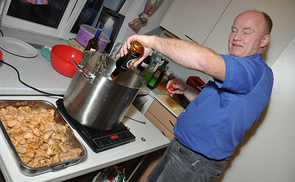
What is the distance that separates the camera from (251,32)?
100cm

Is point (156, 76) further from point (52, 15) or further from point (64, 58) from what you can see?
point (52, 15)

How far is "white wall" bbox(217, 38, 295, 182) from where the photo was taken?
1.46 meters

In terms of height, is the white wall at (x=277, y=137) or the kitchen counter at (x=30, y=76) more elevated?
the white wall at (x=277, y=137)

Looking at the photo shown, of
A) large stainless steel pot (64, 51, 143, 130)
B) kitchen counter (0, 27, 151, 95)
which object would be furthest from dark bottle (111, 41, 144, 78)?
kitchen counter (0, 27, 151, 95)

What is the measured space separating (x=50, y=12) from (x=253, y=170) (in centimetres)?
223

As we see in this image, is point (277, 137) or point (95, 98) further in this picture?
point (277, 137)

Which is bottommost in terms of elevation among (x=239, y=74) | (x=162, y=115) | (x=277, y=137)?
(x=162, y=115)

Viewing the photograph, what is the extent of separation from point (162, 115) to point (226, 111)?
2.97ft

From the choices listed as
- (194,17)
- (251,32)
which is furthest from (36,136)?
(194,17)

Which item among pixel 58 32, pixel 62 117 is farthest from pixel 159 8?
pixel 62 117

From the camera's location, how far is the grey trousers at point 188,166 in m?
1.12

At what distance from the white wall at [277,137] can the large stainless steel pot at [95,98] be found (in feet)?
4.18

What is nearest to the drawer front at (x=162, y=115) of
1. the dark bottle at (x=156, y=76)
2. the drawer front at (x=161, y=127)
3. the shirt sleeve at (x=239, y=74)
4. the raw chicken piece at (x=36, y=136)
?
the drawer front at (x=161, y=127)

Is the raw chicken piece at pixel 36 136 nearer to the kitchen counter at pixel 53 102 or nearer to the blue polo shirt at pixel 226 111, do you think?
the kitchen counter at pixel 53 102
